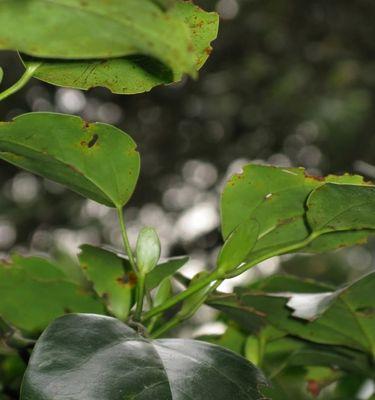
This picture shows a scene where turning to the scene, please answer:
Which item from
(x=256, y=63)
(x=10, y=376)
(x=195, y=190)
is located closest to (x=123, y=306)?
(x=10, y=376)

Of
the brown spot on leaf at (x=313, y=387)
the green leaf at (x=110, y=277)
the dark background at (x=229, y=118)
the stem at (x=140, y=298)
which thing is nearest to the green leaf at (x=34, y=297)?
the green leaf at (x=110, y=277)

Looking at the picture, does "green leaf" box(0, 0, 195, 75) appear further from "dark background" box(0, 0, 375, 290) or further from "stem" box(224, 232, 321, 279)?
"dark background" box(0, 0, 375, 290)

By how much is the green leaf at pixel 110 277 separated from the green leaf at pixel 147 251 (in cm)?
10

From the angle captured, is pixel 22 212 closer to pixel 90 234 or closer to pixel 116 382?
pixel 90 234

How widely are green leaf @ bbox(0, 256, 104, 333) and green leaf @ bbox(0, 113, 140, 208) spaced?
10 cm

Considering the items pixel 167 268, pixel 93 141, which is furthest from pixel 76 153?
pixel 167 268

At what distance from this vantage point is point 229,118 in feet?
7.29

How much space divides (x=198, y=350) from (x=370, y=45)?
1765 mm

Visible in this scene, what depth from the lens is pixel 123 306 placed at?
1.83 feet

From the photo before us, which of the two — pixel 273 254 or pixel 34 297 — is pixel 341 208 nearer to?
pixel 273 254

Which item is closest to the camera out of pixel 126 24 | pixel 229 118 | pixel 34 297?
pixel 126 24

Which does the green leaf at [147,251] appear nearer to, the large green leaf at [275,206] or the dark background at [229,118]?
the large green leaf at [275,206]

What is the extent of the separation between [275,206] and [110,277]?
149 millimetres

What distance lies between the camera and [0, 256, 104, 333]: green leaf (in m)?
0.56
